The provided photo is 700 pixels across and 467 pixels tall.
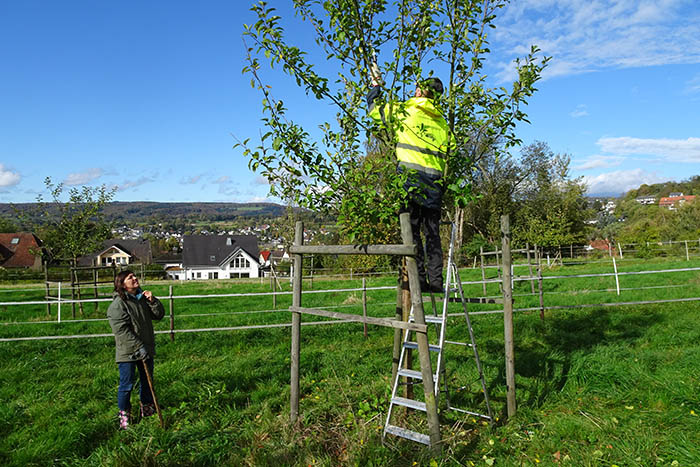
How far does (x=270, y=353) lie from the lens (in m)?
8.43

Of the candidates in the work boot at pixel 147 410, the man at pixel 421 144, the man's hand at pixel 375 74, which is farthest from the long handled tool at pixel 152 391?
the man's hand at pixel 375 74

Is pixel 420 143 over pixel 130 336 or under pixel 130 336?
over

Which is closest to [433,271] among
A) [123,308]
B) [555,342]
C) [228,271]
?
[123,308]

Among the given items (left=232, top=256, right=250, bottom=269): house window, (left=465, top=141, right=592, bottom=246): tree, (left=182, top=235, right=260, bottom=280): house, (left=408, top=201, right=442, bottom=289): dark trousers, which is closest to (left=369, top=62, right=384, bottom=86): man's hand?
(left=408, top=201, right=442, bottom=289): dark trousers

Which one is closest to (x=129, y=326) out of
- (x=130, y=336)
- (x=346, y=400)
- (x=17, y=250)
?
(x=130, y=336)

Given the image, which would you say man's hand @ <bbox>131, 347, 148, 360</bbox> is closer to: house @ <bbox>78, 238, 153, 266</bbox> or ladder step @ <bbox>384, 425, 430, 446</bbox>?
ladder step @ <bbox>384, 425, 430, 446</bbox>

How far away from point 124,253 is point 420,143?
82211mm

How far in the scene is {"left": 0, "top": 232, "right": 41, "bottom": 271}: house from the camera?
59300 millimetres

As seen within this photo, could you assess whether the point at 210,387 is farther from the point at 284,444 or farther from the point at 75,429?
the point at 284,444

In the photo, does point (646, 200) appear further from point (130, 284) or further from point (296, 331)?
point (130, 284)

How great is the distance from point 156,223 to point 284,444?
195021 millimetres

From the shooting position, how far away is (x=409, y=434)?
4219 mm

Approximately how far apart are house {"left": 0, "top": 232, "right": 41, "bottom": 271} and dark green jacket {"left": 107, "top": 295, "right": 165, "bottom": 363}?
61.3 m

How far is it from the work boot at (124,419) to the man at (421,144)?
3.93 metres
